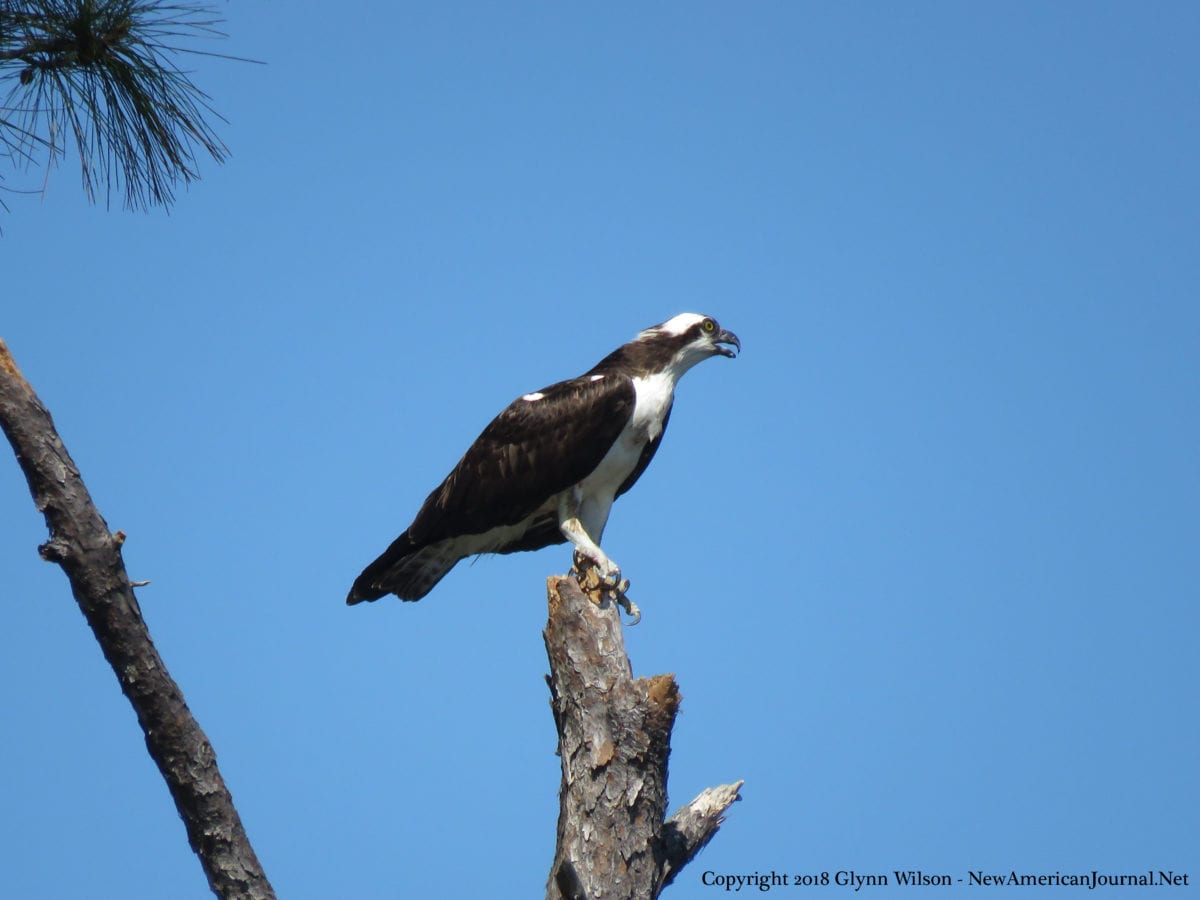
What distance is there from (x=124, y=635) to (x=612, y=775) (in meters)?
2.13

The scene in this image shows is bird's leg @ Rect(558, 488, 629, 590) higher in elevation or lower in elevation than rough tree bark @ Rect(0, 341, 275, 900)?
higher

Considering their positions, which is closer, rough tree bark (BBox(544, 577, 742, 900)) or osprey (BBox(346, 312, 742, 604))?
rough tree bark (BBox(544, 577, 742, 900))

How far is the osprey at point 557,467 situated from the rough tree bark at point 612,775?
1168 mm

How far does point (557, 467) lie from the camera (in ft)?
22.8

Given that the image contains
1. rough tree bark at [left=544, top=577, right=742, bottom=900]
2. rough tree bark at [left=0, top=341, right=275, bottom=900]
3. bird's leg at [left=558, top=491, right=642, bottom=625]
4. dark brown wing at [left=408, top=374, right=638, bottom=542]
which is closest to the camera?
rough tree bark at [left=0, top=341, right=275, bottom=900]

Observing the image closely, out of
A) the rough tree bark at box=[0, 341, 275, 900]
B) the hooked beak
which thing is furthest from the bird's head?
the rough tree bark at box=[0, 341, 275, 900]

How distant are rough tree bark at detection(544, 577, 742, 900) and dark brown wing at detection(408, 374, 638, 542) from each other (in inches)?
56.9

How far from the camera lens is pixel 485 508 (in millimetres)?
7164

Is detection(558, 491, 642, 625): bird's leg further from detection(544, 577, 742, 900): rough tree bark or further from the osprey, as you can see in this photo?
detection(544, 577, 742, 900): rough tree bark

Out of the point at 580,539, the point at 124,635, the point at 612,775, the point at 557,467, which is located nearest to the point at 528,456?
the point at 557,467

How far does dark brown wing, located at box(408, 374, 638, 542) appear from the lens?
22.8ft

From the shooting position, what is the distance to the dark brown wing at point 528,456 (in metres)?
6.95

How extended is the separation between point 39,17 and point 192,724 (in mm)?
2908

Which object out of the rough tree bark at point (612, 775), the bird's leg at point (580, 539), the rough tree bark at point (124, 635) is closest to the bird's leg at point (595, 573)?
the bird's leg at point (580, 539)
